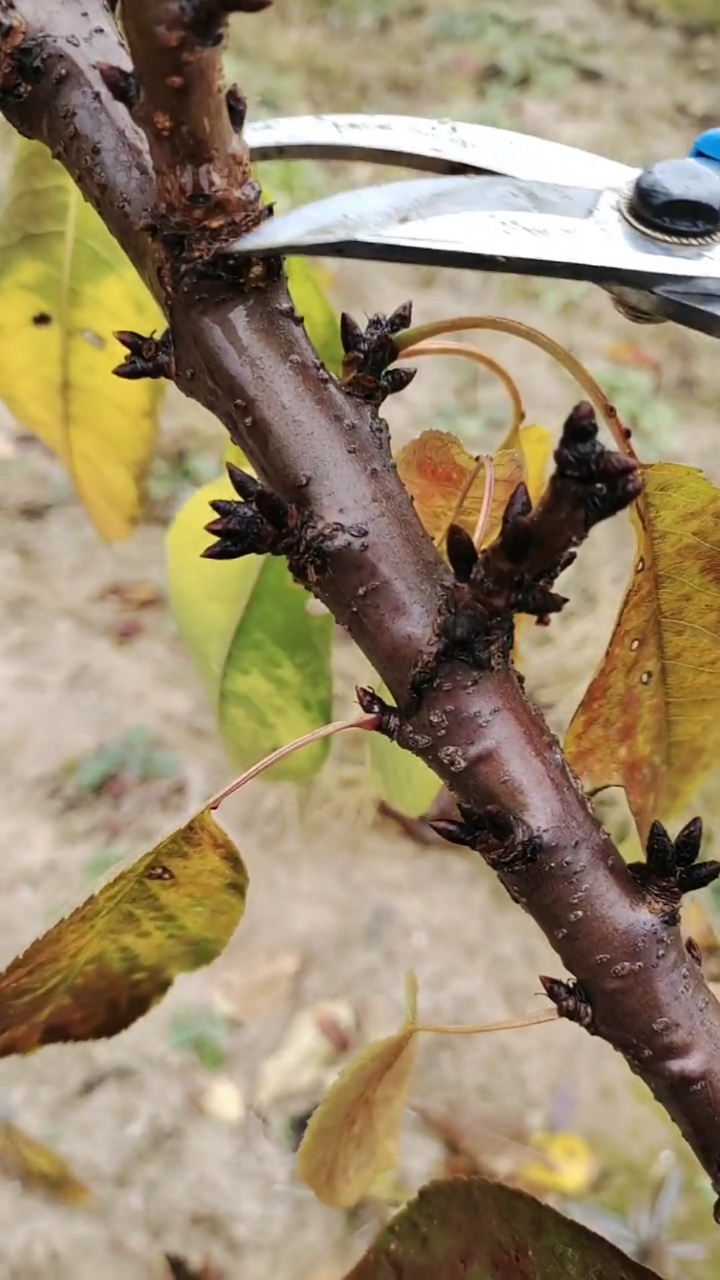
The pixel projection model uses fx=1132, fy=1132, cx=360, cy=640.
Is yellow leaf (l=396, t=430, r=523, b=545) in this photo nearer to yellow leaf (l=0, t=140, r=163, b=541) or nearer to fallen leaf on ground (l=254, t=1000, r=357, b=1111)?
yellow leaf (l=0, t=140, r=163, b=541)

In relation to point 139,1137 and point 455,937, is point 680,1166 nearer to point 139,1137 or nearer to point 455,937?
point 455,937

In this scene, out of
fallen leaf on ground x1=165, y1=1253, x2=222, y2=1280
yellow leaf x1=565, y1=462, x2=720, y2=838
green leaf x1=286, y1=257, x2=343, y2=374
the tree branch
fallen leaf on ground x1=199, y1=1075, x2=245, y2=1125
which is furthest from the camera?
fallen leaf on ground x1=199, y1=1075, x2=245, y2=1125

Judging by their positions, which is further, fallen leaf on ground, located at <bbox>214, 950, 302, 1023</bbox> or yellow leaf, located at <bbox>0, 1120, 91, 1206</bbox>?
fallen leaf on ground, located at <bbox>214, 950, 302, 1023</bbox>

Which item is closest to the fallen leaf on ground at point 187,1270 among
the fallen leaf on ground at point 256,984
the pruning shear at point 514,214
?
the fallen leaf on ground at point 256,984

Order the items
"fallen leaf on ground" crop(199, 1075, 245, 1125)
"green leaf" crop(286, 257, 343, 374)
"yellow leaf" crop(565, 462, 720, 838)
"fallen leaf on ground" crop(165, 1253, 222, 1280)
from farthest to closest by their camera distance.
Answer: "fallen leaf on ground" crop(199, 1075, 245, 1125) < "fallen leaf on ground" crop(165, 1253, 222, 1280) < "green leaf" crop(286, 257, 343, 374) < "yellow leaf" crop(565, 462, 720, 838)

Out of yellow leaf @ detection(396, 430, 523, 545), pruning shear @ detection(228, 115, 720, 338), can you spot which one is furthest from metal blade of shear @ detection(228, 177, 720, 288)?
yellow leaf @ detection(396, 430, 523, 545)

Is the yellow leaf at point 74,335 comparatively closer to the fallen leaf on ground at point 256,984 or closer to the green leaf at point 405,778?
the green leaf at point 405,778
